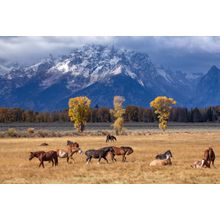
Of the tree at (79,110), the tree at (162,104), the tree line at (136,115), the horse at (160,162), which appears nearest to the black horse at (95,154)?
the horse at (160,162)

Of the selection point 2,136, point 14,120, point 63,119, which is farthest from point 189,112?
point 2,136

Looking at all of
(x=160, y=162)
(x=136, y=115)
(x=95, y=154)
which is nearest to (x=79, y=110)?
(x=136, y=115)

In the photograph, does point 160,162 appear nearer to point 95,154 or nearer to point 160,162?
point 160,162

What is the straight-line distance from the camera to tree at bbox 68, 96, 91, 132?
3406 inches

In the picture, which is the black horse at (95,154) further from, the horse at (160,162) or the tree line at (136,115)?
the tree line at (136,115)

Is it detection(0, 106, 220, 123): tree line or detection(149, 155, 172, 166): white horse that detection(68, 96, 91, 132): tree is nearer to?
detection(0, 106, 220, 123): tree line

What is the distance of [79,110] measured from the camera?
87.1 metres

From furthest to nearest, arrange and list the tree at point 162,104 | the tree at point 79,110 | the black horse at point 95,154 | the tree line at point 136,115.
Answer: the tree line at point 136,115 < the tree at point 162,104 < the tree at point 79,110 < the black horse at point 95,154

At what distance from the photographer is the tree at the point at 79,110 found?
3406 inches

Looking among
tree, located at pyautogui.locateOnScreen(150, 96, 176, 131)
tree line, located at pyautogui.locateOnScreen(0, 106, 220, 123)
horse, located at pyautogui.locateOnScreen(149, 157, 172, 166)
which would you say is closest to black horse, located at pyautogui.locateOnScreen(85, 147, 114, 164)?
horse, located at pyautogui.locateOnScreen(149, 157, 172, 166)

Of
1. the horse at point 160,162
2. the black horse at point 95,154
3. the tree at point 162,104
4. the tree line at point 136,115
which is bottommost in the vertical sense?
the horse at point 160,162
